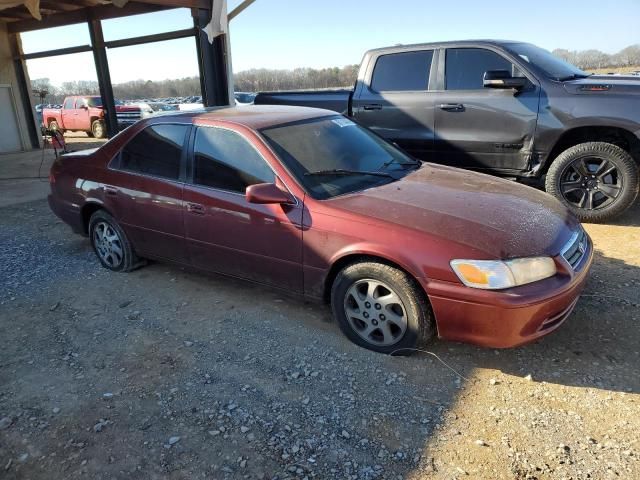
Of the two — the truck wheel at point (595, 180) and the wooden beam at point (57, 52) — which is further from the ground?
the wooden beam at point (57, 52)

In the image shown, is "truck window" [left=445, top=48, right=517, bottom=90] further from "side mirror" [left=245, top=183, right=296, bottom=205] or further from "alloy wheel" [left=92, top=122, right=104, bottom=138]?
"alloy wheel" [left=92, top=122, right=104, bottom=138]

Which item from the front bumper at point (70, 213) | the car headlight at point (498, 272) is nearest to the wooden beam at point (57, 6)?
the front bumper at point (70, 213)

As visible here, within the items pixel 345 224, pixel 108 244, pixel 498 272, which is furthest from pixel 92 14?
pixel 498 272

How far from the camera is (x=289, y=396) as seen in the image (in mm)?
2758

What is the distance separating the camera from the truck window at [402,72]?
607 cm

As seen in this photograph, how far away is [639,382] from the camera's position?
8.96 ft

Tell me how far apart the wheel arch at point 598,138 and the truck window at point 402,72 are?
175cm

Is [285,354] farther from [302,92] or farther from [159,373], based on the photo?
[302,92]

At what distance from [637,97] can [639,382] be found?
3.39 m

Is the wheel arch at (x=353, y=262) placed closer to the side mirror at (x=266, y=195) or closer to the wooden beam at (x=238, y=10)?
the side mirror at (x=266, y=195)

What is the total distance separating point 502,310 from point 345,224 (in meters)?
1.05

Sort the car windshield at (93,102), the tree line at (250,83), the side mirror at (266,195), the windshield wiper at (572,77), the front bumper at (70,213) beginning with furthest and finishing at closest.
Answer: the tree line at (250,83) → the car windshield at (93,102) → the windshield wiper at (572,77) → the front bumper at (70,213) → the side mirror at (266,195)

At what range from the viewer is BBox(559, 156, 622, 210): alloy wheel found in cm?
513

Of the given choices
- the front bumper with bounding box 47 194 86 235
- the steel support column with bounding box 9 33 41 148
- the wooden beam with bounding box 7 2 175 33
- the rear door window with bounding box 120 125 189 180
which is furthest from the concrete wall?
the rear door window with bounding box 120 125 189 180
